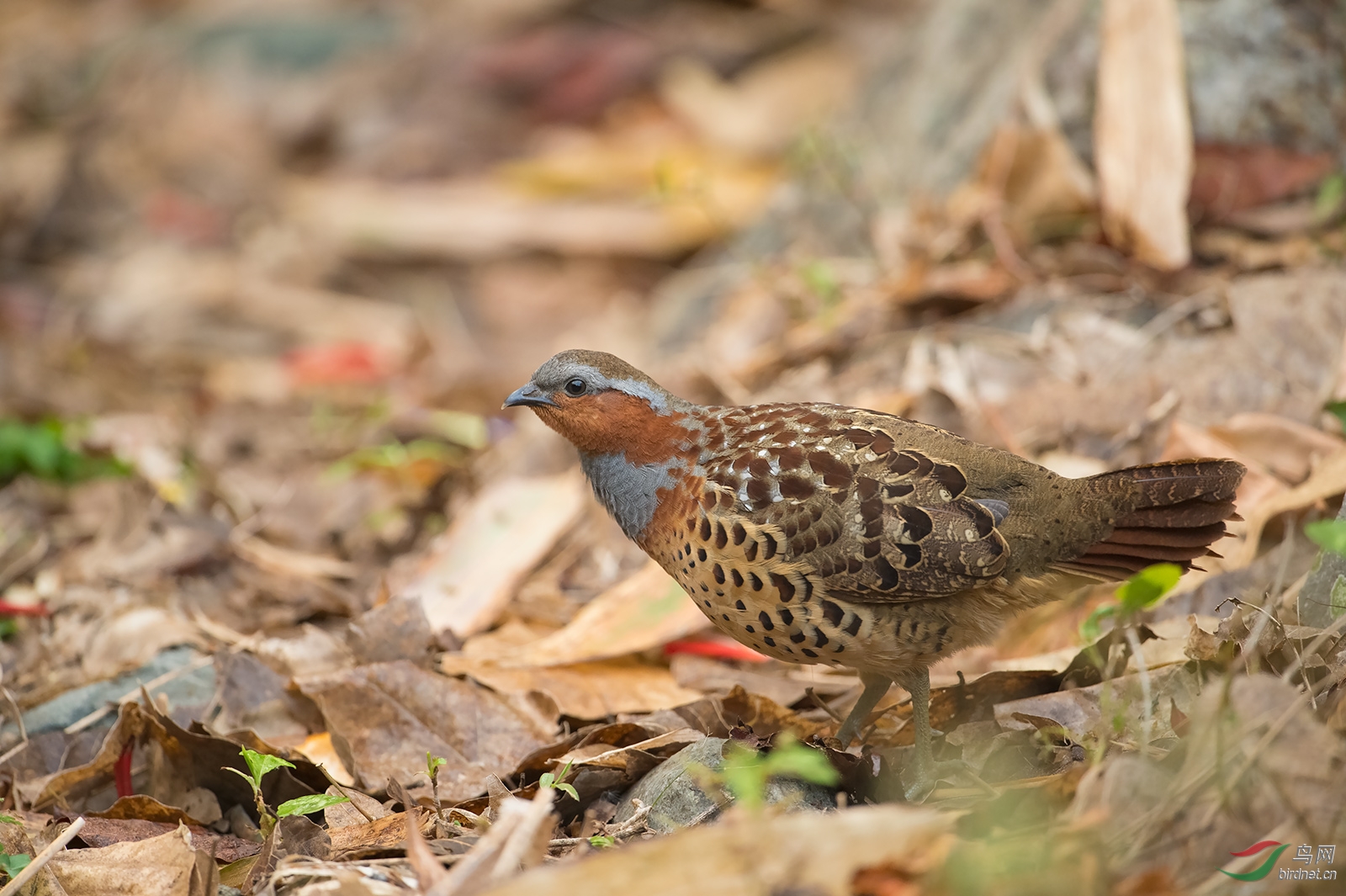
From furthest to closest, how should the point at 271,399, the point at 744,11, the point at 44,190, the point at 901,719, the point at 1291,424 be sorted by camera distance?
the point at 744,11 < the point at 44,190 < the point at 271,399 < the point at 1291,424 < the point at 901,719

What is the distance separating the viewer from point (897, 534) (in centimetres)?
357

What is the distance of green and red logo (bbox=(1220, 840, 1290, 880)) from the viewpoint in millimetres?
2529

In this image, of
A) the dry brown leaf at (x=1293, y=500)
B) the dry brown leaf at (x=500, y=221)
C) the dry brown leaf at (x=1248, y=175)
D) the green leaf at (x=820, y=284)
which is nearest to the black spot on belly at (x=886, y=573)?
the dry brown leaf at (x=1293, y=500)

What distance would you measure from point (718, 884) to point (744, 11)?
11.2m

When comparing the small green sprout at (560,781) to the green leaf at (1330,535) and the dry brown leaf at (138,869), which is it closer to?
the dry brown leaf at (138,869)

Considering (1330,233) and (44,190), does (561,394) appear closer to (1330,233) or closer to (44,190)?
(1330,233)

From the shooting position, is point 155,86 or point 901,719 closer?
point 901,719

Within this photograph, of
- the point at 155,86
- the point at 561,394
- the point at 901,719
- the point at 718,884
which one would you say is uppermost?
the point at 155,86

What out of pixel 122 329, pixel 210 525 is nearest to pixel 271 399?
pixel 122 329

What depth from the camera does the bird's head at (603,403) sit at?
13.4ft

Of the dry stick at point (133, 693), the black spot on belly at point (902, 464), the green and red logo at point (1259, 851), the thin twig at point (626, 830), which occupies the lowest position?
the dry stick at point (133, 693)

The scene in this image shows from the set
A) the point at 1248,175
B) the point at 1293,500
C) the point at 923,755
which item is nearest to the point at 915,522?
the point at 923,755

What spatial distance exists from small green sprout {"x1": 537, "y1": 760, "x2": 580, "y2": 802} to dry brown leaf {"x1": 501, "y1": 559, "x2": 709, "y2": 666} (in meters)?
1.09

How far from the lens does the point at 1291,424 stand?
15.2 ft
